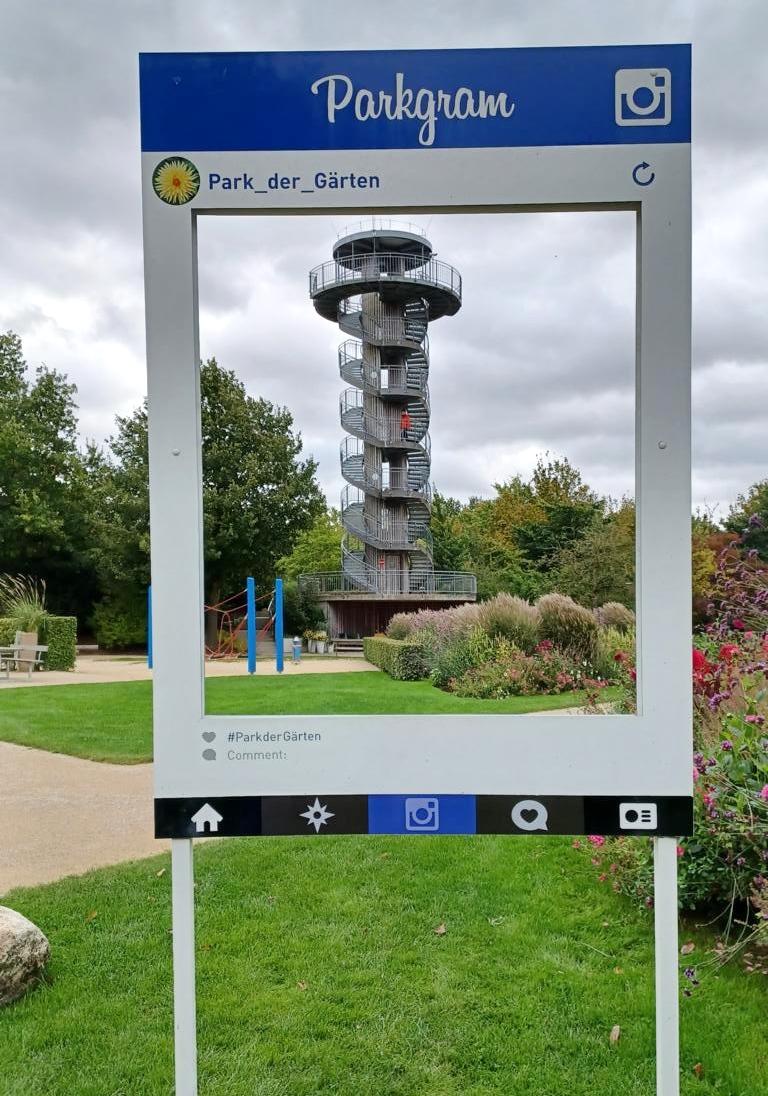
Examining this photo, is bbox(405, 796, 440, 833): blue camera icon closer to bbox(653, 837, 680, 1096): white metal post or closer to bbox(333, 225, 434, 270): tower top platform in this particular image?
bbox(653, 837, 680, 1096): white metal post

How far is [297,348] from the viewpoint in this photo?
2.25m

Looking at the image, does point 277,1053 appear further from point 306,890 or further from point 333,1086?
point 306,890

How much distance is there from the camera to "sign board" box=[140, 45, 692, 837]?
6.14 ft

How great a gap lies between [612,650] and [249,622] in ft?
4.12

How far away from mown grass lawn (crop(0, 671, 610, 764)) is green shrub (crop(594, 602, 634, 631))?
0.35m

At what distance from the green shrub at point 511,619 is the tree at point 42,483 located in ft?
69.7

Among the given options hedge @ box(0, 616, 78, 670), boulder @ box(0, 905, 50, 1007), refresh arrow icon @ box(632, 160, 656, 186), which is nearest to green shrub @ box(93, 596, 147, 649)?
hedge @ box(0, 616, 78, 670)

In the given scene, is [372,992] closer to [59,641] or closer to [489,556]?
[489,556]

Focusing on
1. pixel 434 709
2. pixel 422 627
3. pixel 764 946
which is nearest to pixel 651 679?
pixel 434 709

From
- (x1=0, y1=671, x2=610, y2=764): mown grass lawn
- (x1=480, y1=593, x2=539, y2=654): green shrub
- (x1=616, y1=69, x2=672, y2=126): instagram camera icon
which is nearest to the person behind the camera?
(x1=616, y1=69, x2=672, y2=126): instagram camera icon

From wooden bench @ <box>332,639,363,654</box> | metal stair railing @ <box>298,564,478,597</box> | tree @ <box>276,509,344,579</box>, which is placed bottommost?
wooden bench @ <box>332,639,363,654</box>

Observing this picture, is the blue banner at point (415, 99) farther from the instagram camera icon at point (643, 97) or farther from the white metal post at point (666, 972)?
the white metal post at point (666, 972)

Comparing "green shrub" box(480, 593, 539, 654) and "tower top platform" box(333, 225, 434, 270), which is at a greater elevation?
"tower top platform" box(333, 225, 434, 270)

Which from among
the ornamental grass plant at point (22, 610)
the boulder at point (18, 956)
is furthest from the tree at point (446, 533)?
the ornamental grass plant at point (22, 610)
